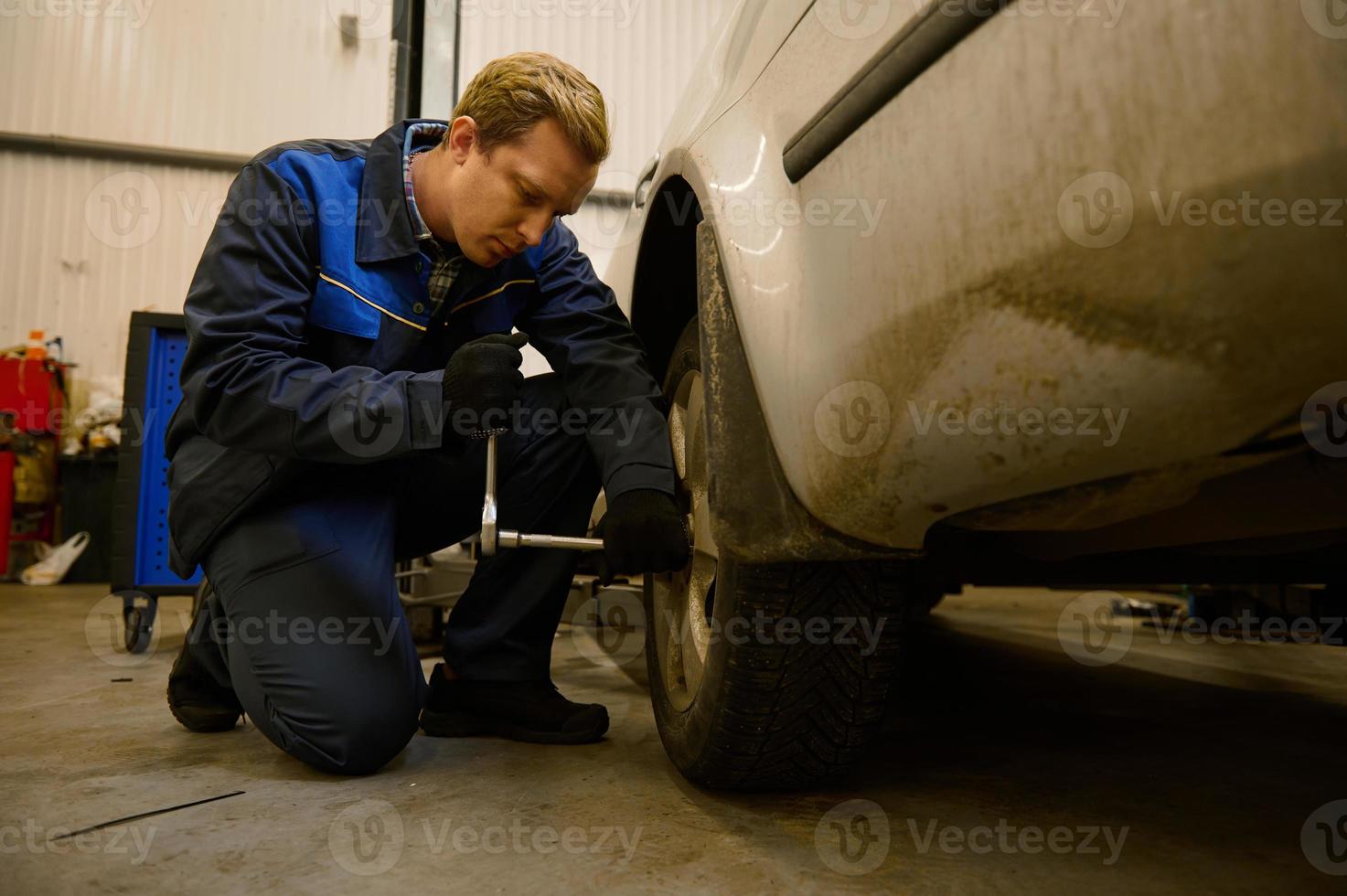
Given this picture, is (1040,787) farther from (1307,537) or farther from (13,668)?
(13,668)

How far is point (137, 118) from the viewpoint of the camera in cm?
490

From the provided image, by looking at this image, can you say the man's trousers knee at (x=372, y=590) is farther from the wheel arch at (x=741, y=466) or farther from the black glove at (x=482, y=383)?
the wheel arch at (x=741, y=466)

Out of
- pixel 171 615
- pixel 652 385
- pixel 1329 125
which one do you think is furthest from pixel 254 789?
pixel 171 615

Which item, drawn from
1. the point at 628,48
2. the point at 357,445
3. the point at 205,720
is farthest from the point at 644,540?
the point at 628,48

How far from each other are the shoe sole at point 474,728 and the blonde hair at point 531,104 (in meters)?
0.85

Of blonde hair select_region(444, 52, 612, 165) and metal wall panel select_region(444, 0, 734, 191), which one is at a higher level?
metal wall panel select_region(444, 0, 734, 191)

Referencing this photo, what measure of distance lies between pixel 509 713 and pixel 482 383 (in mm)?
544

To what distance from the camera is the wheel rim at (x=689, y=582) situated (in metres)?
1.04

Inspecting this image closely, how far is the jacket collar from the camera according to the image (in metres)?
1.24

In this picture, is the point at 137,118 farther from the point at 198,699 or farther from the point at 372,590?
the point at 372,590

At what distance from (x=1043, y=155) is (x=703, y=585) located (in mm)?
662

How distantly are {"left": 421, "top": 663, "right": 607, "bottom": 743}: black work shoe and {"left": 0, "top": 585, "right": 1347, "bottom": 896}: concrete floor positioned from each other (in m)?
0.04

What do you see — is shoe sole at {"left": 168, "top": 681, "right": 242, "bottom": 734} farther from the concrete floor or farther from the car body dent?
the car body dent

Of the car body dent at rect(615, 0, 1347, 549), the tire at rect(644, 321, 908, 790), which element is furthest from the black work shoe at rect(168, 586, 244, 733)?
the car body dent at rect(615, 0, 1347, 549)
